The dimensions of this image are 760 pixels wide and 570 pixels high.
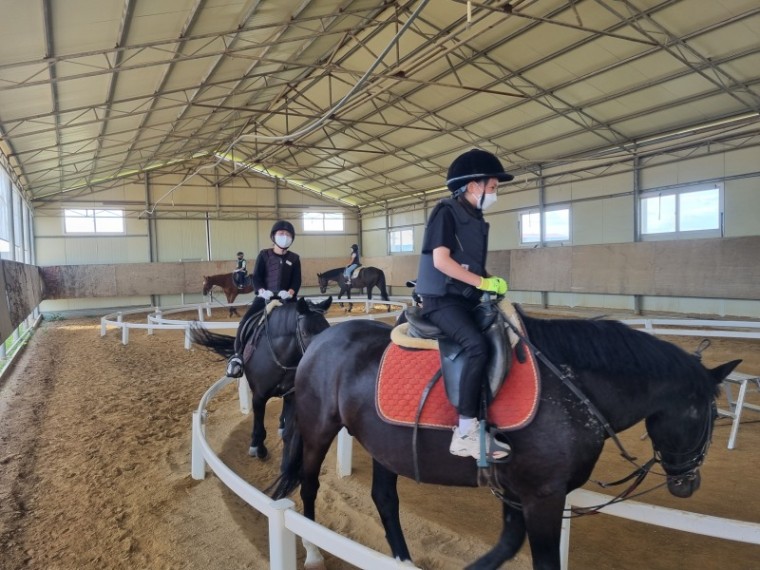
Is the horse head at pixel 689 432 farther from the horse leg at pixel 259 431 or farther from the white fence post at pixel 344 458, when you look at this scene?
the horse leg at pixel 259 431

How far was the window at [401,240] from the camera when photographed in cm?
2294

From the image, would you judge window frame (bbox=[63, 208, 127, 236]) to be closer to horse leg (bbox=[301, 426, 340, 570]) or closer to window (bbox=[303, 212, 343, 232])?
window (bbox=[303, 212, 343, 232])

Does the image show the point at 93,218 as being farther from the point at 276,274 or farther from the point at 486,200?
the point at 486,200

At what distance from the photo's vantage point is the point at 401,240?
23641 mm

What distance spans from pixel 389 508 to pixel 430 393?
0.91 meters

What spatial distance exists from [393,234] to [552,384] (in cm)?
2233

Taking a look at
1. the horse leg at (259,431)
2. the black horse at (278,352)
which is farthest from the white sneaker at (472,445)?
the horse leg at (259,431)

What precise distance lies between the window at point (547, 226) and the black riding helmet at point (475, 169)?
1480cm

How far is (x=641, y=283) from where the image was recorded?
42.5 feet

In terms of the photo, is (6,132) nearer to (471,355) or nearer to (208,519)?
(208,519)

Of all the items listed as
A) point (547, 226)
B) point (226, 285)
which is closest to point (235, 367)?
point (226, 285)

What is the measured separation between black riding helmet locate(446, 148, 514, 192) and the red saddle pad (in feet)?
2.73

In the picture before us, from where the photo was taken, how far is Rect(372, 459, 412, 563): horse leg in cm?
262

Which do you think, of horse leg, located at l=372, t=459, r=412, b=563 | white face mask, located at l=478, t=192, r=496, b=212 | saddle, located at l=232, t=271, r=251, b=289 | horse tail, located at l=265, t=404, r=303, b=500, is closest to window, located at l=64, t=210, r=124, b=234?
saddle, located at l=232, t=271, r=251, b=289
